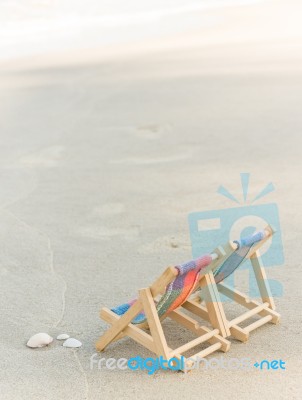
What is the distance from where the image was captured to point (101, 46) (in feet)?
54.2

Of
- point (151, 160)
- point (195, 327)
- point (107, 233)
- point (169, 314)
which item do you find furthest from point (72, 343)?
point (151, 160)

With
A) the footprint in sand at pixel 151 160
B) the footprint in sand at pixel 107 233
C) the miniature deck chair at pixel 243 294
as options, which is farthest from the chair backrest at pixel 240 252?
the footprint in sand at pixel 151 160

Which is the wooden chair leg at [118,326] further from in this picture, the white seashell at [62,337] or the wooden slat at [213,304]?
the wooden slat at [213,304]

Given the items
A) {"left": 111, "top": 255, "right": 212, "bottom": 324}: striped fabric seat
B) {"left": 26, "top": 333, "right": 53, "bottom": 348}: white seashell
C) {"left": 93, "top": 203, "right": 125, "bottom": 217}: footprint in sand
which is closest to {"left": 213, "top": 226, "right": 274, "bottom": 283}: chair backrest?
{"left": 111, "top": 255, "right": 212, "bottom": 324}: striped fabric seat

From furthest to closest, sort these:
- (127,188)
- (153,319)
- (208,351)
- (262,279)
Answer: (127,188)
(262,279)
(208,351)
(153,319)

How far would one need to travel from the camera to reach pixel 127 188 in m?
7.05

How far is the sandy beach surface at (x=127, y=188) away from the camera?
3.94 m

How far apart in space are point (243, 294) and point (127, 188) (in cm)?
274

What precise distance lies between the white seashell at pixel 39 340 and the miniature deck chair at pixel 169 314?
31 cm

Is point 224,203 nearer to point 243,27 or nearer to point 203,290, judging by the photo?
point 203,290

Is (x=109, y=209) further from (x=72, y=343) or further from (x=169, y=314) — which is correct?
(x=72, y=343)

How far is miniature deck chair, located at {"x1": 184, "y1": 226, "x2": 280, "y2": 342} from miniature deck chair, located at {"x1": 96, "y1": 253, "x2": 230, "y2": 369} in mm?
79

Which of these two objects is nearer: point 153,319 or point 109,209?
point 153,319

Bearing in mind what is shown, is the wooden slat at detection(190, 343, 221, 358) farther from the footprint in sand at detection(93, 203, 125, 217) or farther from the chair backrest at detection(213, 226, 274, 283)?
the footprint in sand at detection(93, 203, 125, 217)
